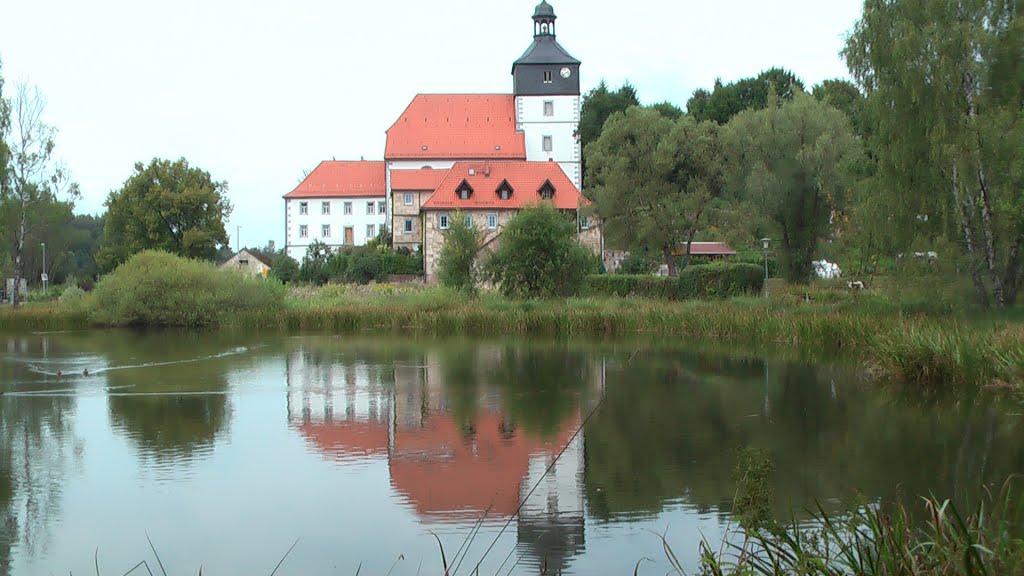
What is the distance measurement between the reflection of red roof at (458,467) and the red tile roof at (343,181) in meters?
59.3

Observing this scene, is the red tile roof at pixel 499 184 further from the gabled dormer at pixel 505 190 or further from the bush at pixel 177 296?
the bush at pixel 177 296

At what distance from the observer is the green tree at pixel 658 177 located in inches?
1788

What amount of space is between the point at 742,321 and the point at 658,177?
21.1m

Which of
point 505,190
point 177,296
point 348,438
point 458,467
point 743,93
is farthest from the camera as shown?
point 743,93

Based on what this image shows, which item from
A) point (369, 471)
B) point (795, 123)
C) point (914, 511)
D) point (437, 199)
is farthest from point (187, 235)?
point (914, 511)

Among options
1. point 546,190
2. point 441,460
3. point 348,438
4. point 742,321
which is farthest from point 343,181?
point 441,460

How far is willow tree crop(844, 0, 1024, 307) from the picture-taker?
21.6m

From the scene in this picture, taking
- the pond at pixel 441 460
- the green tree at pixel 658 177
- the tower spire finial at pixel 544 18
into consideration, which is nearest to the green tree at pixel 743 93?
the tower spire finial at pixel 544 18

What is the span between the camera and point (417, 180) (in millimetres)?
64500

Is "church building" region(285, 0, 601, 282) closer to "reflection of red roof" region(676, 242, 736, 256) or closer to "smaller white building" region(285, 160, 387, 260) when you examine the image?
"smaller white building" region(285, 160, 387, 260)

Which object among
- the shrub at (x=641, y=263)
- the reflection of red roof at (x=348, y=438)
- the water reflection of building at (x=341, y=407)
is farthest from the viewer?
the shrub at (x=641, y=263)

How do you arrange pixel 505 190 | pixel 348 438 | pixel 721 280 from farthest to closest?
pixel 505 190
pixel 721 280
pixel 348 438

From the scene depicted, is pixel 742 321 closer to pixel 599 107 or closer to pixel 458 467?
pixel 458 467

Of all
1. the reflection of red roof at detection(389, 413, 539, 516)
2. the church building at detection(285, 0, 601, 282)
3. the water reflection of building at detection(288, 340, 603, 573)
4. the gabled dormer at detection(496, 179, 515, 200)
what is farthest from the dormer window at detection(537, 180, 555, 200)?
the reflection of red roof at detection(389, 413, 539, 516)
